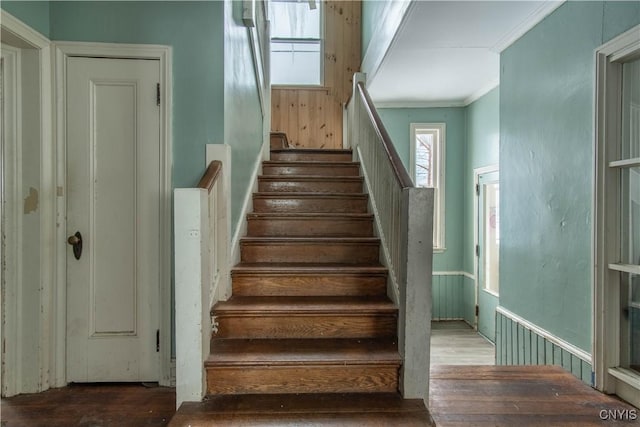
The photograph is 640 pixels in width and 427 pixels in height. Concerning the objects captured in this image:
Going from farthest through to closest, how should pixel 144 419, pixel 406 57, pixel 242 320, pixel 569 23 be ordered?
pixel 406 57 < pixel 569 23 < pixel 242 320 < pixel 144 419

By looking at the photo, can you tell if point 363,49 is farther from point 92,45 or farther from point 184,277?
point 184,277

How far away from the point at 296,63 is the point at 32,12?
3847 millimetres

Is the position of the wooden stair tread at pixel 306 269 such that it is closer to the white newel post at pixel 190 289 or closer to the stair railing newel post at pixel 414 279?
the stair railing newel post at pixel 414 279

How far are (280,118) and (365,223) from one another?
3.02 m

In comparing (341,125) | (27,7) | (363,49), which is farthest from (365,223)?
(363,49)

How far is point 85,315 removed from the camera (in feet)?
6.81

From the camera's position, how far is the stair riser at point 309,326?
204 centimetres

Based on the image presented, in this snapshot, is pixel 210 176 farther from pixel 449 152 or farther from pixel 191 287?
pixel 449 152

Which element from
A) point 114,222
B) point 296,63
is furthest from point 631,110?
point 296,63

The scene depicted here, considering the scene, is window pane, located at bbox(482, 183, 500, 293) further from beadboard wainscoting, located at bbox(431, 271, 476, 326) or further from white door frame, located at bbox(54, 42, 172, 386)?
white door frame, located at bbox(54, 42, 172, 386)

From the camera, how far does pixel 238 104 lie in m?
2.45

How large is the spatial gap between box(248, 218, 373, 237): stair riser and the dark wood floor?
109 centimetres

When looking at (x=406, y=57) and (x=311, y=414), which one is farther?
(x=406, y=57)

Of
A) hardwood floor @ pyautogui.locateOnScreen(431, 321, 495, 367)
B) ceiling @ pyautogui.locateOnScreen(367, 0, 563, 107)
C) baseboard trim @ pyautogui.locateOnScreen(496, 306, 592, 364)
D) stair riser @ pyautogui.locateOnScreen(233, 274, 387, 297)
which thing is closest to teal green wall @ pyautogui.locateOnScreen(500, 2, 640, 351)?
baseboard trim @ pyautogui.locateOnScreen(496, 306, 592, 364)
